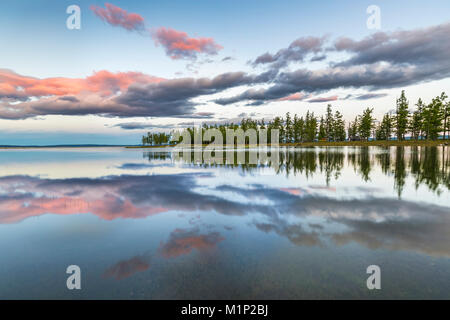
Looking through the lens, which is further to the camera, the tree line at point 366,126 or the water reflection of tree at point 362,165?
the tree line at point 366,126

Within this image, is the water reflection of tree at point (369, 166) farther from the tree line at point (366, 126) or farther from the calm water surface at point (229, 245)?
the tree line at point (366, 126)

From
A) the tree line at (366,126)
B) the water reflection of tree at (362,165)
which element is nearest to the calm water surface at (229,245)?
the water reflection of tree at (362,165)

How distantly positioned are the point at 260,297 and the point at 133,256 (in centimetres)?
386

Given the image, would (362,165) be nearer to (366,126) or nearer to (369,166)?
(369,166)

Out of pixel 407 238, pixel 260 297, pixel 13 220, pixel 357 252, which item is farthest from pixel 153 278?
pixel 13 220

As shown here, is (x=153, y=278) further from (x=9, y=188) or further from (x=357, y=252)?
(x=9, y=188)

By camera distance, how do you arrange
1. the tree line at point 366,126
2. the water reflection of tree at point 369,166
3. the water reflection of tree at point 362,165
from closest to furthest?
the water reflection of tree at point 369,166, the water reflection of tree at point 362,165, the tree line at point 366,126

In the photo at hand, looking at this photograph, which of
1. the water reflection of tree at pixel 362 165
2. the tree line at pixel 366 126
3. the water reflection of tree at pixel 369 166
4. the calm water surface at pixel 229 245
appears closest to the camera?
the calm water surface at pixel 229 245

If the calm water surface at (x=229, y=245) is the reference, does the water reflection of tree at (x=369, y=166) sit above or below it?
above

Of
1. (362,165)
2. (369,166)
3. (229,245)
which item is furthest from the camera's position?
(362,165)

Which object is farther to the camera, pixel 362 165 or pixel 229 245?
pixel 362 165

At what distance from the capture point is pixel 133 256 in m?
→ 6.14

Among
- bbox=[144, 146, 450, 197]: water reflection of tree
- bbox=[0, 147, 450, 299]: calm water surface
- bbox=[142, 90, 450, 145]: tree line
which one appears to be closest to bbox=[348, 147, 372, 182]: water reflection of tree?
bbox=[144, 146, 450, 197]: water reflection of tree

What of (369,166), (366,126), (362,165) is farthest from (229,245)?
(366,126)
